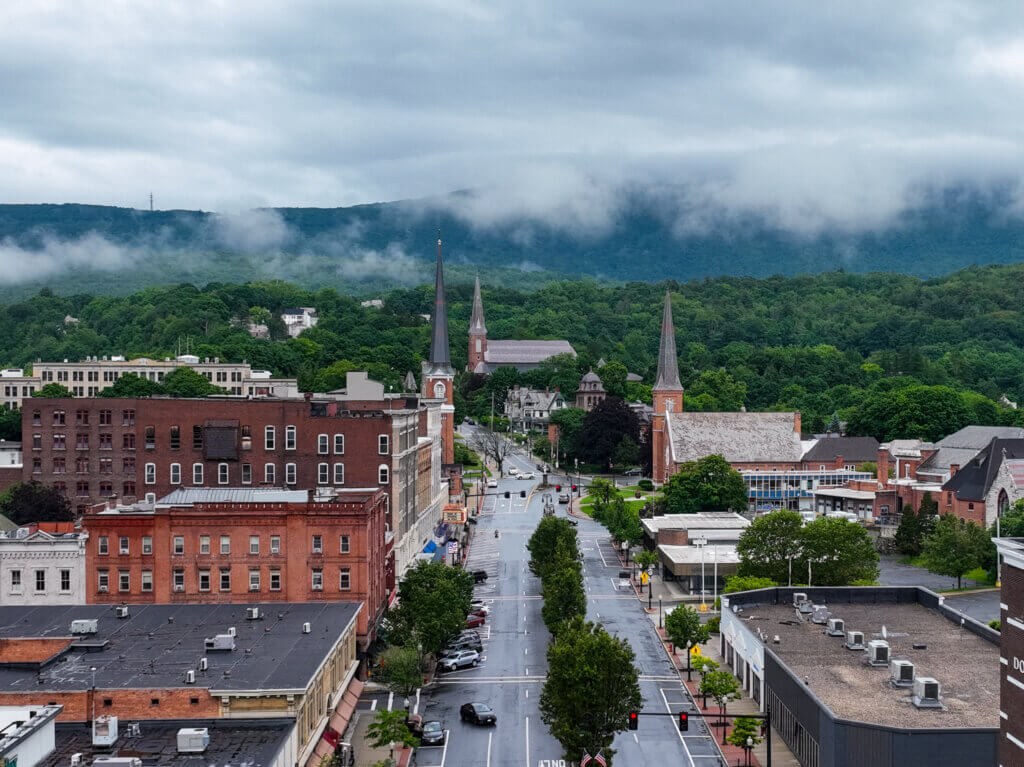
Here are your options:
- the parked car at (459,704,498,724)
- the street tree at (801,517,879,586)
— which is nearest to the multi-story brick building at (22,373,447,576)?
the parked car at (459,704,498,724)

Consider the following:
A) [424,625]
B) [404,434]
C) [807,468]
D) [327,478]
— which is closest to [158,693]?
[424,625]

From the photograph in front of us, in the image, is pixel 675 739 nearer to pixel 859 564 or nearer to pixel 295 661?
pixel 295 661

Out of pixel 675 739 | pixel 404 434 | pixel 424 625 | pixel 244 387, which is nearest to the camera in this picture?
pixel 675 739

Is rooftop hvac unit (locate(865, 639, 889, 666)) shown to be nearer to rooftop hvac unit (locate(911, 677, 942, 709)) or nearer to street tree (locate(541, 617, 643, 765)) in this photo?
rooftop hvac unit (locate(911, 677, 942, 709))

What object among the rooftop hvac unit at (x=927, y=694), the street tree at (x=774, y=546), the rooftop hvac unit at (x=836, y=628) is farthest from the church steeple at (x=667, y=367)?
the rooftop hvac unit at (x=927, y=694)

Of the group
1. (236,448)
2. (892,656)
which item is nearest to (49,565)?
(236,448)

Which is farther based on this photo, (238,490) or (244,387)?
(244,387)

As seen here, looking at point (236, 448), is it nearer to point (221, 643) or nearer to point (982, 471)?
point (221, 643)
